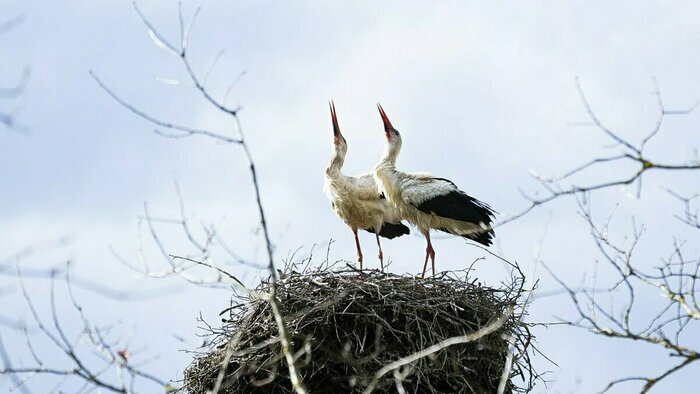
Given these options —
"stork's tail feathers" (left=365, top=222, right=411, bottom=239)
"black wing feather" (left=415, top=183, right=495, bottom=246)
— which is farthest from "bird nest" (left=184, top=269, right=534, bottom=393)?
"stork's tail feathers" (left=365, top=222, right=411, bottom=239)

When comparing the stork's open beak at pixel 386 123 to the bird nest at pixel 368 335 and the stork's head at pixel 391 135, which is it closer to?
the stork's head at pixel 391 135

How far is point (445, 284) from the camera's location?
31.6 ft

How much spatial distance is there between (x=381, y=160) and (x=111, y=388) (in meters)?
7.49

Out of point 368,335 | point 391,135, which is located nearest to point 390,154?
point 391,135

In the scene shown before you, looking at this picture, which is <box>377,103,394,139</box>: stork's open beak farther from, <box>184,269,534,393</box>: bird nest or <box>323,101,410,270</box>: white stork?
<box>184,269,534,393</box>: bird nest

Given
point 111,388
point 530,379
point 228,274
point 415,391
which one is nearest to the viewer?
point 111,388

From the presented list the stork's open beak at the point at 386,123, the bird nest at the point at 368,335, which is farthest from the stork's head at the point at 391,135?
the bird nest at the point at 368,335

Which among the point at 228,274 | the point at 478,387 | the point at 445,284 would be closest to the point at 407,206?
the point at 445,284

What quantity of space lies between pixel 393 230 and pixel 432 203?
3.73 feet

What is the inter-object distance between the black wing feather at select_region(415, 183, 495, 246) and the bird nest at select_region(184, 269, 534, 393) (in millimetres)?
2198

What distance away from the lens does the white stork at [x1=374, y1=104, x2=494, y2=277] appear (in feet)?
38.9

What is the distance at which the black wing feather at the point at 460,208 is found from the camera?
11.8m

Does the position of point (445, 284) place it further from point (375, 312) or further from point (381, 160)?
point (381, 160)

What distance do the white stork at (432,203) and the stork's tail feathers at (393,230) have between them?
64cm
